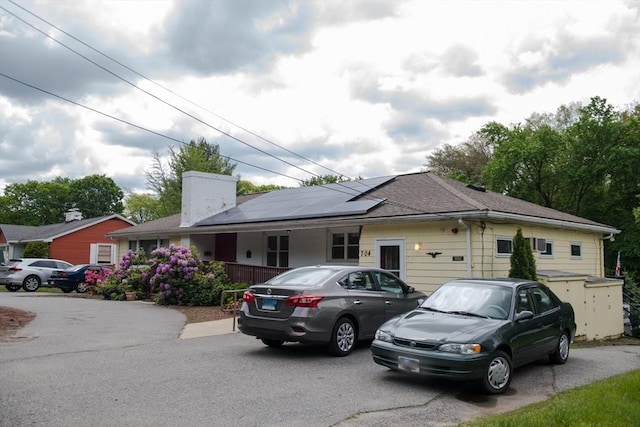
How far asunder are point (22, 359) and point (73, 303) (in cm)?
1065

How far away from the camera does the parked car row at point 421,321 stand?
6.57 m

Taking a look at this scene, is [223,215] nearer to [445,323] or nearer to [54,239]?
[445,323]

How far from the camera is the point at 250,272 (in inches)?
710

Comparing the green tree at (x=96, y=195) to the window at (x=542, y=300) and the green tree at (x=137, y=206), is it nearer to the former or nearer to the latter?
the green tree at (x=137, y=206)

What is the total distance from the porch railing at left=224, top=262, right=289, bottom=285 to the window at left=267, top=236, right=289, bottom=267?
1.86 meters

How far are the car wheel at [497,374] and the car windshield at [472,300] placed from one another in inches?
27.5

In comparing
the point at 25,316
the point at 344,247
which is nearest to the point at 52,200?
the point at 25,316

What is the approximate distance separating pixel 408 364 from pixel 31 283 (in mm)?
23511

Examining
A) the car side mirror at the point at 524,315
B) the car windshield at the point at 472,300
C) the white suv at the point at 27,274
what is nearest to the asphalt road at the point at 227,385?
the car side mirror at the point at 524,315

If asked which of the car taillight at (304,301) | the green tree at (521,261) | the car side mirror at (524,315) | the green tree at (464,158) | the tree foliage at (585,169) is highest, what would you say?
the green tree at (464,158)

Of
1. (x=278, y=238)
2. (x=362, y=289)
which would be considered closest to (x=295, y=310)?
(x=362, y=289)

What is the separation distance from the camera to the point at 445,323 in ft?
23.3

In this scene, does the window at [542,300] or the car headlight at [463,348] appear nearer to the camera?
the car headlight at [463,348]

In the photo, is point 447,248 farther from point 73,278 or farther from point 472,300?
point 73,278
